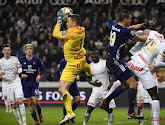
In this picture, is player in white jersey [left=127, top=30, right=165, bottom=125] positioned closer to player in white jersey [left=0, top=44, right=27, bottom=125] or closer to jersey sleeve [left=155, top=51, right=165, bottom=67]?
jersey sleeve [left=155, top=51, right=165, bottom=67]

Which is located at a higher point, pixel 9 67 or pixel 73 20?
pixel 73 20

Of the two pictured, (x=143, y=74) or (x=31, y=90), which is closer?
(x=143, y=74)

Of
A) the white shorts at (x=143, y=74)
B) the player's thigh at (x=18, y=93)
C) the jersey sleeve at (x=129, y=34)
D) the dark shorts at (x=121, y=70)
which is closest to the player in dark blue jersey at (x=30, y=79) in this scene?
the player's thigh at (x=18, y=93)

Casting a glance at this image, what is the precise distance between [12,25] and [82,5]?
14.3ft

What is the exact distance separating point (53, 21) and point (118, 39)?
502 inches

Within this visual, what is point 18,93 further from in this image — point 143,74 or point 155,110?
point 155,110

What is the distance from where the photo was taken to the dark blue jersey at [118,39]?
819cm

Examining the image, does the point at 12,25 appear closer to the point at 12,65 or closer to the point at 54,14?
the point at 54,14

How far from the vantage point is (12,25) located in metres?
20.7

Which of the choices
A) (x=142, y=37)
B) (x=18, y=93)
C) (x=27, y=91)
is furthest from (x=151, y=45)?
(x=27, y=91)

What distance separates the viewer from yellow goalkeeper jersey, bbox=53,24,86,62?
26.8 ft

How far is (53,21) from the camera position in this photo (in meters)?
20.7

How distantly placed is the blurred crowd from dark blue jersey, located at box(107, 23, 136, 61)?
8760mm

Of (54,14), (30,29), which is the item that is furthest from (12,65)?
(54,14)
